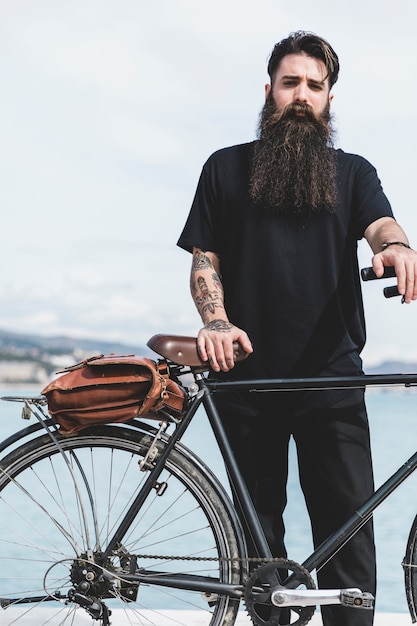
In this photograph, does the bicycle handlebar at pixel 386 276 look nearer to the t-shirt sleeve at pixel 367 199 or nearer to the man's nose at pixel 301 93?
the t-shirt sleeve at pixel 367 199

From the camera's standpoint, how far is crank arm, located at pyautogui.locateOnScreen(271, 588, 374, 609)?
2.42 m

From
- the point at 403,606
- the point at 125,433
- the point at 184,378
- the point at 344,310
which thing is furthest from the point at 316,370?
the point at 403,606

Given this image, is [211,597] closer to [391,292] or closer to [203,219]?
[391,292]

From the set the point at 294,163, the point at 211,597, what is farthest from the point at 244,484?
the point at 294,163

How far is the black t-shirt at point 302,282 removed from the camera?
262cm

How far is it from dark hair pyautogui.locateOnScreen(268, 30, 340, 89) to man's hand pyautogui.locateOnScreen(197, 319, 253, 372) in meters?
0.89

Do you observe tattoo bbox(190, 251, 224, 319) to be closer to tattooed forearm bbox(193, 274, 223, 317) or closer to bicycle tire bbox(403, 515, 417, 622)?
tattooed forearm bbox(193, 274, 223, 317)

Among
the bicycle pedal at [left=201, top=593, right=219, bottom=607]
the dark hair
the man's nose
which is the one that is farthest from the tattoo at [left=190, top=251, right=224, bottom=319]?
the bicycle pedal at [left=201, top=593, right=219, bottom=607]

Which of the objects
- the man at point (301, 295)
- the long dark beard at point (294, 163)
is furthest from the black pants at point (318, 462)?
the long dark beard at point (294, 163)

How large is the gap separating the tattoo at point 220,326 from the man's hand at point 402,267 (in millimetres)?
435

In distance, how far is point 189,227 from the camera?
2.76 metres

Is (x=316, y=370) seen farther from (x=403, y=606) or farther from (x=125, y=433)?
(x=403, y=606)

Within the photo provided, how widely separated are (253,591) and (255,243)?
0.99 m

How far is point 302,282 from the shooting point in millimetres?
2619
